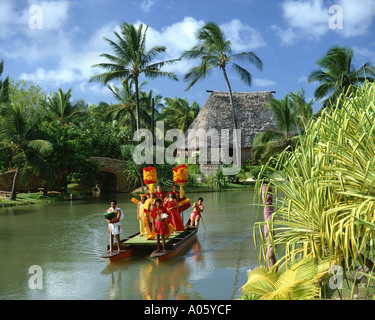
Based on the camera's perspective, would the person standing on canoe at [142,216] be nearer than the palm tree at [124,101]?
Yes

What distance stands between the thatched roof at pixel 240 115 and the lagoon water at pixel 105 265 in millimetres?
18567

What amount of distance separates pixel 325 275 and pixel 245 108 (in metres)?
29.7

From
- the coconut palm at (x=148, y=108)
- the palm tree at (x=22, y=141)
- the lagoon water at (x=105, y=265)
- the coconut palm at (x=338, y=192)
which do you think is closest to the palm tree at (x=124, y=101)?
the coconut palm at (x=148, y=108)

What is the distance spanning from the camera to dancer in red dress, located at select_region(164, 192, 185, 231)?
9.27 metres

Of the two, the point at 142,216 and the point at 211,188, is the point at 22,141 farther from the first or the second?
the point at 142,216

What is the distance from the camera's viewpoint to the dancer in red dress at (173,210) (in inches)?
365

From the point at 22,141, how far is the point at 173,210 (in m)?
12.3

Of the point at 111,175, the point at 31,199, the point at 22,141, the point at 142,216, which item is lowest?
the point at 31,199

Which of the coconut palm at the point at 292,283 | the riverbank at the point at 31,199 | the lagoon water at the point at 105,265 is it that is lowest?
the lagoon water at the point at 105,265

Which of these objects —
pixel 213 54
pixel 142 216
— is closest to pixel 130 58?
pixel 213 54

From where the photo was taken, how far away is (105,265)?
7.81m

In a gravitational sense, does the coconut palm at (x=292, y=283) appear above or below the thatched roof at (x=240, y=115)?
below

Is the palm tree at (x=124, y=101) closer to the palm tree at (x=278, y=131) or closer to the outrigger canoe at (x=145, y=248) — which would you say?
the palm tree at (x=278, y=131)

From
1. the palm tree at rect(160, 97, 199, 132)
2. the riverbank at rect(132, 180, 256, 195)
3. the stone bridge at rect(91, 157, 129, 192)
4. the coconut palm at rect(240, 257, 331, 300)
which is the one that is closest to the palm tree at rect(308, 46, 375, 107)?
the riverbank at rect(132, 180, 256, 195)
